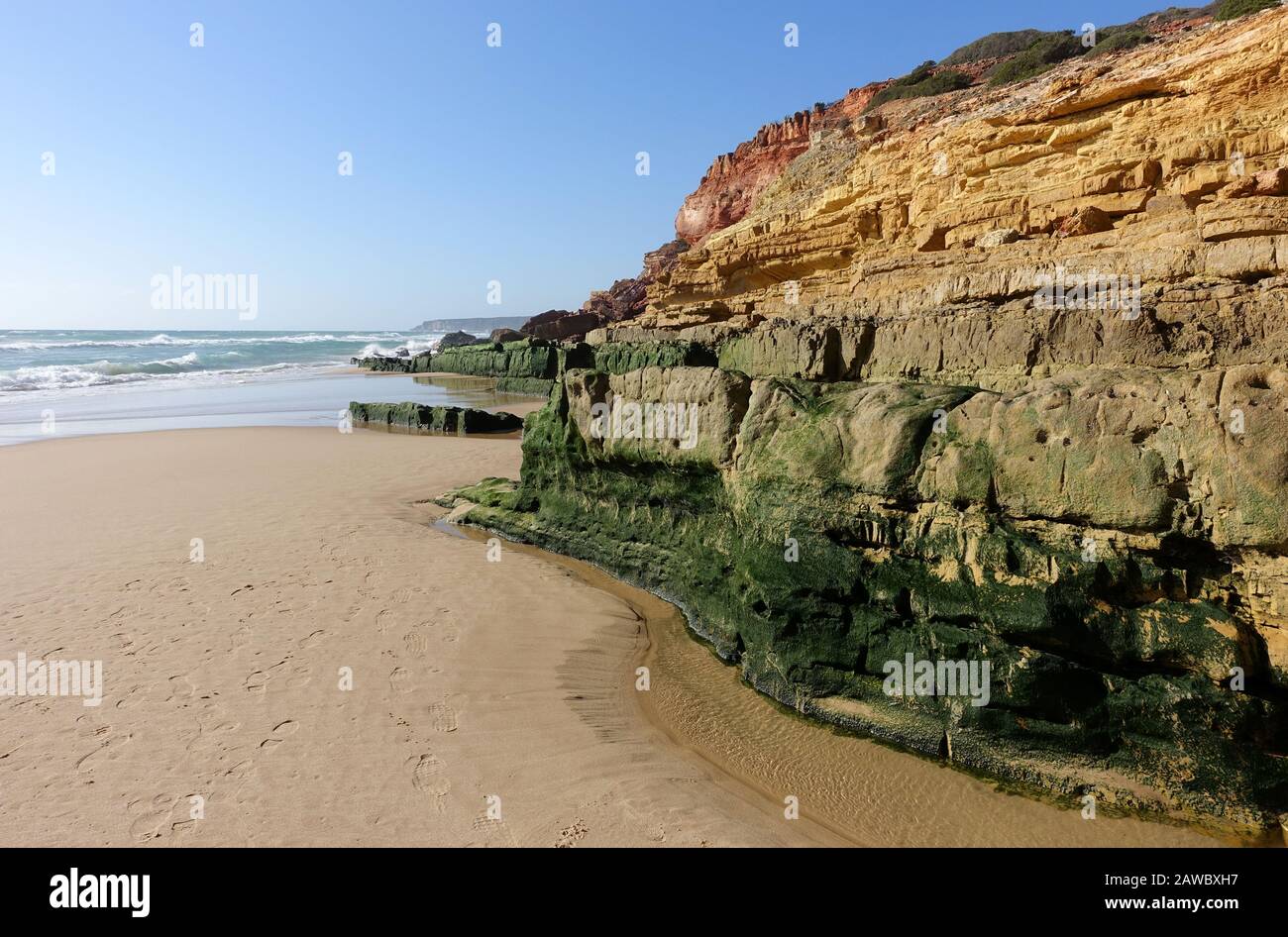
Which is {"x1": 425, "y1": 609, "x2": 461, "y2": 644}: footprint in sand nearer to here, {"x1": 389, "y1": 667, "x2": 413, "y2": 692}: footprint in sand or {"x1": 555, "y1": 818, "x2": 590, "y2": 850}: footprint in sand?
{"x1": 389, "y1": 667, "x2": 413, "y2": 692}: footprint in sand

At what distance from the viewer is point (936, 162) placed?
20781mm

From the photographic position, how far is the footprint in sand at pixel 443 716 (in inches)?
183

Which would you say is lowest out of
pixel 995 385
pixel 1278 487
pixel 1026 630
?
pixel 1026 630

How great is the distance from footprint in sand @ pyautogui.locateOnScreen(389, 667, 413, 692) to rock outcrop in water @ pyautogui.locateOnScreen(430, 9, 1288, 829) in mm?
2498

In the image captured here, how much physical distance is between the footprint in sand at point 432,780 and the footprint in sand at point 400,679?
911 millimetres

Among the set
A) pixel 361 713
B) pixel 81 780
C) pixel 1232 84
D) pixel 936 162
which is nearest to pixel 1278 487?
pixel 361 713

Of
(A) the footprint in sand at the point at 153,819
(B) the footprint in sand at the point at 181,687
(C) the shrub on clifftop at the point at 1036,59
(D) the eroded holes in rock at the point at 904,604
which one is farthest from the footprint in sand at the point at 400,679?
(C) the shrub on clifftop at the point at 1036,59

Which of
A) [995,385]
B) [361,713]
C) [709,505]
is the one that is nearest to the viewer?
[361,713]

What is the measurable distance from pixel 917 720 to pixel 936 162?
2076 centimetres

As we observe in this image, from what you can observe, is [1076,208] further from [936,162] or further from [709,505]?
[709,505]

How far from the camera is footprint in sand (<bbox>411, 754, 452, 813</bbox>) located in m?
3.90

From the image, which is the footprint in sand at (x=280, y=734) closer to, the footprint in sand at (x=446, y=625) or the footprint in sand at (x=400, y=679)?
the footprint in sand at (x=400, y=679)

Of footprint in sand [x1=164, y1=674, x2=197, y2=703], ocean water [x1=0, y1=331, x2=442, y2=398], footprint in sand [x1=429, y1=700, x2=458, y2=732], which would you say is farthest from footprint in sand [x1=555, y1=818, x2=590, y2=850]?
ocean water [x1=0, y1=331, x2=442, y2=398]

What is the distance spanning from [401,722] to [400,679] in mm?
616
